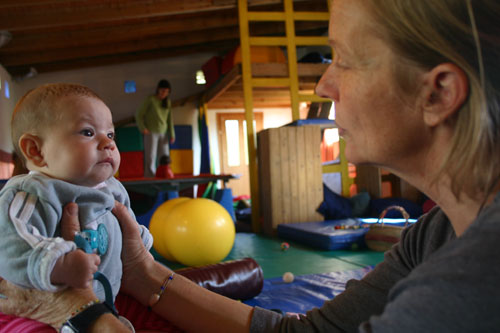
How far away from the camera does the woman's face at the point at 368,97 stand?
2.17 ft

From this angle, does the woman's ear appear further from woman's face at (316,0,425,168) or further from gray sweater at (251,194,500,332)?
gray sweater at (251,194,500,332)

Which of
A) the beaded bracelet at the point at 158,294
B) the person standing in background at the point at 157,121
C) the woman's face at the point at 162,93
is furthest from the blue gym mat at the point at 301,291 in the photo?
the woman's face at the point at 162,93

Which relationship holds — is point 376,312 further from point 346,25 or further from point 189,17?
point 189,17

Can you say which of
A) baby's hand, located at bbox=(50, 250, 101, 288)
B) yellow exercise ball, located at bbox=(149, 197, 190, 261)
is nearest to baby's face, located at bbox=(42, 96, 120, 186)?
baby's hand, located at bbox=(50, 250, 101, 288)

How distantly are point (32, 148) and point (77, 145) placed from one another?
0.41 ft

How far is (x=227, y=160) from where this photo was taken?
1012cm

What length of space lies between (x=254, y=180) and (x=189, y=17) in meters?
3.25

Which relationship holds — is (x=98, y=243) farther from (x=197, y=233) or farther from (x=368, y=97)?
(x=197, y=233)

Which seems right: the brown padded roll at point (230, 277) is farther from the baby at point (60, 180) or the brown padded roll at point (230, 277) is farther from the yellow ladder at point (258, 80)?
the yellow ladder at point (258, 80)

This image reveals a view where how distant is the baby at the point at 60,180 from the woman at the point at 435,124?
9.3 inches

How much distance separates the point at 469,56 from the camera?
1.91ft

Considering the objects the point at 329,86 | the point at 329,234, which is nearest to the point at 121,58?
the point at 329,234

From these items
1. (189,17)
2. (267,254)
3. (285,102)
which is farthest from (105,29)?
(267,254)

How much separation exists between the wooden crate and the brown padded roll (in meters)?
2.88
